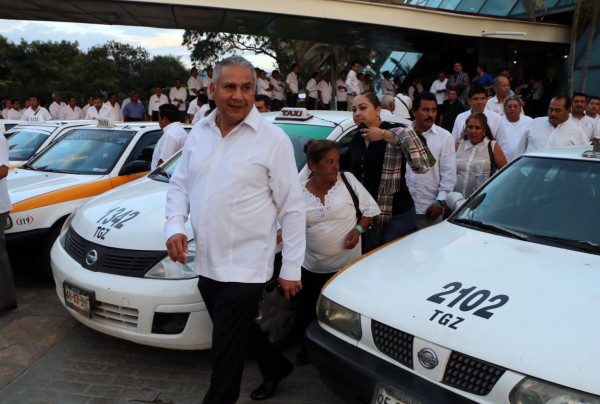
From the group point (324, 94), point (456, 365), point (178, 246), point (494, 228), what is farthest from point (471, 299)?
point (324, 94)

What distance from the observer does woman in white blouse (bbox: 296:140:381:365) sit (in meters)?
3.09

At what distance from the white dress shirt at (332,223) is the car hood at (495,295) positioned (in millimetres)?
264

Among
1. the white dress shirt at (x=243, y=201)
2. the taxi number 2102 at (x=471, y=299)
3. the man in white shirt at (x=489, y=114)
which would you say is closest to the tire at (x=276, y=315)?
the white dress shirt at (x=243, y=201)

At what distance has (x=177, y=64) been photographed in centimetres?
5341

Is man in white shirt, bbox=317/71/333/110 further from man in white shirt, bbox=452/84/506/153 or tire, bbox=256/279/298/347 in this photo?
tire, bbox=256/279/298/347

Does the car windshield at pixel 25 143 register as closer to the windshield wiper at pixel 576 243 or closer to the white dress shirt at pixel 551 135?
the white dress shirt at pixel 551 135

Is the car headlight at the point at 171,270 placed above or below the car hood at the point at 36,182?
below

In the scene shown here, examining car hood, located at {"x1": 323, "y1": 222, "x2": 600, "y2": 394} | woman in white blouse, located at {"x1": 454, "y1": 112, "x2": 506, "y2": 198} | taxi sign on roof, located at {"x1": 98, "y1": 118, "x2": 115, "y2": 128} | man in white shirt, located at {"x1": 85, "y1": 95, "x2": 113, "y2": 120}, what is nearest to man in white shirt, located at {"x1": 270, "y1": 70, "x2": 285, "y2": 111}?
man in white shirt, located at {"x1": 85, "y1": 95, "x2": 113, "y2": 120}

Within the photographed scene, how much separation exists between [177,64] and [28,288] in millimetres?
52259

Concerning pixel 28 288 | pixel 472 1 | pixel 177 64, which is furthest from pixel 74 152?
pixel 177 64

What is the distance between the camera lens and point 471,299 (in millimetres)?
2285

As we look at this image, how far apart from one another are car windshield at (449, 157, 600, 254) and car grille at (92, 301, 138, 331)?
2.19m

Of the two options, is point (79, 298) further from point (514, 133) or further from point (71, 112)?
point (71, 112)

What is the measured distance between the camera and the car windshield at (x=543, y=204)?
282 cm
